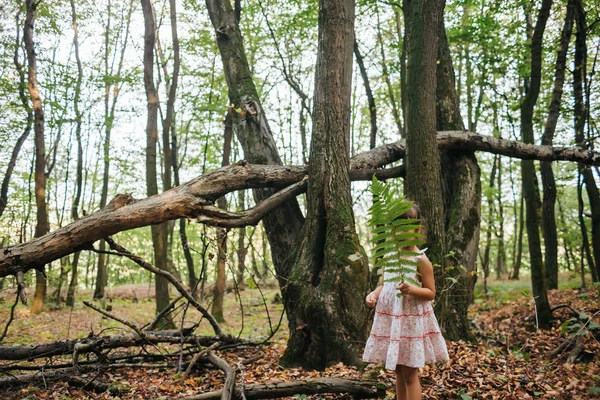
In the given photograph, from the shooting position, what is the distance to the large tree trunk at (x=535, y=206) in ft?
24.9

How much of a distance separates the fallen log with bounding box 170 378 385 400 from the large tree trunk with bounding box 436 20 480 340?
2080mm

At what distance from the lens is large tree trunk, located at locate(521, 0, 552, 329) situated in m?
7.58

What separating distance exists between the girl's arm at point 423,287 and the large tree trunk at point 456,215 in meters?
2.68

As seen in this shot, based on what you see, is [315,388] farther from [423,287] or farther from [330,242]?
[330,242]

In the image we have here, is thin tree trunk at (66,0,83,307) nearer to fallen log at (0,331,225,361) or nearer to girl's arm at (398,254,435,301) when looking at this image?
fallen log at (0,331,225,361)

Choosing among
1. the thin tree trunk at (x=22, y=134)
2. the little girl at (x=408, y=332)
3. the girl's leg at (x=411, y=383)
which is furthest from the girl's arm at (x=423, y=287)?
the thin tree trunk at (x=22, y=134)

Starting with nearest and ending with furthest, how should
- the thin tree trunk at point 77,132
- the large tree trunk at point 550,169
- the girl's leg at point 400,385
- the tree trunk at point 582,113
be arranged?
the girl's leg at point 400,385
the large tree trunk at point 550,169
the tree trunk at point 582,113
the thin tree trunk at point 77,132

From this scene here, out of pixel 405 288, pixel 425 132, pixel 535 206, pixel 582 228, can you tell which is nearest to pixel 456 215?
pixel 425 132

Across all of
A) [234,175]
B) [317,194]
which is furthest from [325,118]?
[234,175]

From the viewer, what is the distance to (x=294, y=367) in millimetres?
5223

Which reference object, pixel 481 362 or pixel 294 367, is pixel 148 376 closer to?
pixel 294 367

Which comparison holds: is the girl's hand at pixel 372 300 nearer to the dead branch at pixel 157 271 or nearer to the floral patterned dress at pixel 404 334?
the floral patterned dress at pixel 404 334

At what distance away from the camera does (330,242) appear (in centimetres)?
535

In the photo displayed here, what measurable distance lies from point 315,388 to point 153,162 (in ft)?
27.5
